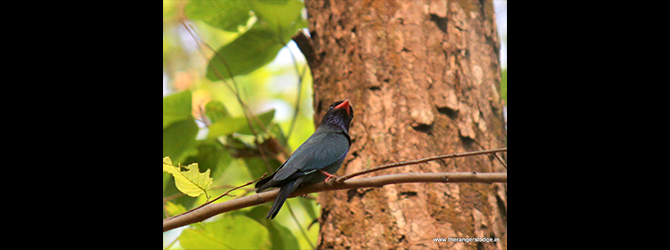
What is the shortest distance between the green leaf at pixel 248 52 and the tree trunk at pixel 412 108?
8.3 inches

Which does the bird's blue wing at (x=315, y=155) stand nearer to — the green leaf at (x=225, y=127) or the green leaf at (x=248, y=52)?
the green leaf at (x=225, y=127)

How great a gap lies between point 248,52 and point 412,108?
2.83ft

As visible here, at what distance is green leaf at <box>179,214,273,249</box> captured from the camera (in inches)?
65.9

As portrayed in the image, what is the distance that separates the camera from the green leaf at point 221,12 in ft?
6.34

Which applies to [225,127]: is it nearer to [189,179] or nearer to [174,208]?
[174,208]

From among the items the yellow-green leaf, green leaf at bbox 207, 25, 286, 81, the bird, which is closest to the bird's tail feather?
the bird

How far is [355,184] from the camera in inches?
41.4

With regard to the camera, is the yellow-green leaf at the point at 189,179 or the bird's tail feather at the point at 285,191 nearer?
the yellow-green leaf at the point at 189,179

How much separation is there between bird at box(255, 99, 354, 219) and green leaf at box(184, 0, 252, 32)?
0.69 m

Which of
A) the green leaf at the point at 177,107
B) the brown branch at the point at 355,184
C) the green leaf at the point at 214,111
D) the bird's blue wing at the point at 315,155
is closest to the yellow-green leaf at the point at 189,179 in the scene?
the brown branch at the point at 355,184
